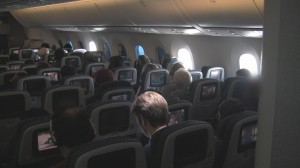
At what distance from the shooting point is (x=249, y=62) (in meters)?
8.25

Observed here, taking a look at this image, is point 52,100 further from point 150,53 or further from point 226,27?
point 150,53

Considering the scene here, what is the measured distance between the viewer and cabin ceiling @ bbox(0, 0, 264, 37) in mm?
5370

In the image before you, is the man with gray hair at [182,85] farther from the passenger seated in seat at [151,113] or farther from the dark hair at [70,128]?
the dark hair at [70,128]

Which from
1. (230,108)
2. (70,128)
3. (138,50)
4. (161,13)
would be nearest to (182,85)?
(230,108)

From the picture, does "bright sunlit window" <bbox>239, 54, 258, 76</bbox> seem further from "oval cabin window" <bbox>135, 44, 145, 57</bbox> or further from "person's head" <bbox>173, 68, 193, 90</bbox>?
"oval cabin window" <bbox>135, 44, 145, 57</bbox>

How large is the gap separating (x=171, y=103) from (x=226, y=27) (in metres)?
3.03

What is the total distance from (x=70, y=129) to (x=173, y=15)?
17.9ft

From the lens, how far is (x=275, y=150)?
3.87ft

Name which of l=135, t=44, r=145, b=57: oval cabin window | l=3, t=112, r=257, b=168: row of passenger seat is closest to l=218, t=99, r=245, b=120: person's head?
l=3, t=112, r=257, b=168: row of passenger seat

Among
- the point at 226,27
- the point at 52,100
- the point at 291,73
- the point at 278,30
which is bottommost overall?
the point at 52,100

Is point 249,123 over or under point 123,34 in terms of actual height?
under

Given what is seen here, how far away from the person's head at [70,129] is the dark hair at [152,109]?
0.57 meters

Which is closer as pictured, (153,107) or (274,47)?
(274,47)

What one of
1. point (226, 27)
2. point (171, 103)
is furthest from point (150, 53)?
point (171, 103)
